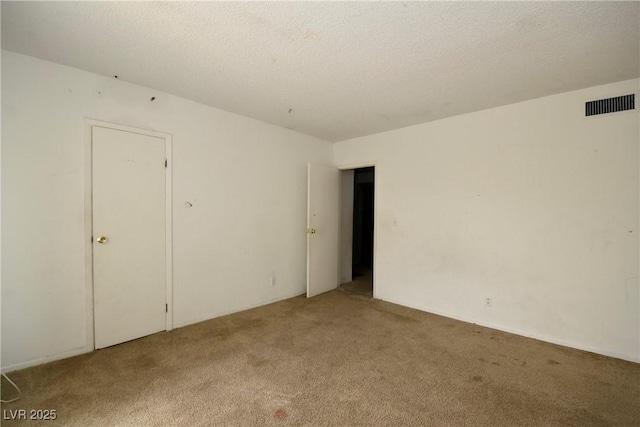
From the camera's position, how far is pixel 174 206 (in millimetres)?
2924

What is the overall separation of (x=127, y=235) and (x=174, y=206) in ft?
1.63

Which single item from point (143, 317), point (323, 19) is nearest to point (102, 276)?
point (143, 317)

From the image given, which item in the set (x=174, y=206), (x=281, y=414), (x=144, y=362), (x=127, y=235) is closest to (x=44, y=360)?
(x=144, y=362)

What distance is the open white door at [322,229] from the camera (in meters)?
4.10

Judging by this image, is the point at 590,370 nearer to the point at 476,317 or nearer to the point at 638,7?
the point at 476,317

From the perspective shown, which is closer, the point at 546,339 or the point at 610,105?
the point at 610,105

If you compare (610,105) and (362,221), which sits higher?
(610,105)

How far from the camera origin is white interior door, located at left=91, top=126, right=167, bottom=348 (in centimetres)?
249

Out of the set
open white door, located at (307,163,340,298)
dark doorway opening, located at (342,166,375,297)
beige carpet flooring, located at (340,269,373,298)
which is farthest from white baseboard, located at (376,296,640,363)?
dark doorway opening, located at (342,166,375,297)

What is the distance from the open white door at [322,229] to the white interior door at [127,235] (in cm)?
191

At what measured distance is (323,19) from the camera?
5.52 ft

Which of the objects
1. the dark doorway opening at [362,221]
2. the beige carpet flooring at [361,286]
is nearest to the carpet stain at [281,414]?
the beige carpet flooring at [361,286]

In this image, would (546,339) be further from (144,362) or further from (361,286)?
(144,362)

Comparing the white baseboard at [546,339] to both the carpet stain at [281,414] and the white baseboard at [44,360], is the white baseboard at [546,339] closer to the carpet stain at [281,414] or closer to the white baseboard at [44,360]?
the carpet stain at [281,414]
